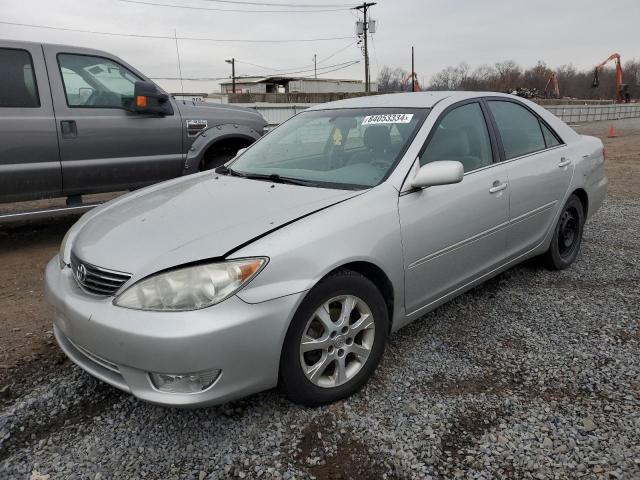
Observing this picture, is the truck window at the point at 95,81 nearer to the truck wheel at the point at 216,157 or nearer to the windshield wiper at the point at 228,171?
the truck wheel at the point at 216,157

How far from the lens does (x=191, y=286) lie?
207cm

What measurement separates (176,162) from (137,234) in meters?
3.43

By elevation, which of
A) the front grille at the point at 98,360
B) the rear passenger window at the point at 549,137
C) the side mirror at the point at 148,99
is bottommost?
the front grille at the point at 98,360

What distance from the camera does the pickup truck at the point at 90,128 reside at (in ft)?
15.5

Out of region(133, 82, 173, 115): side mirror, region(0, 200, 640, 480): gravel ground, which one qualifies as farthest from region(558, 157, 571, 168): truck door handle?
region(133, 82, 173, 115): side mirror

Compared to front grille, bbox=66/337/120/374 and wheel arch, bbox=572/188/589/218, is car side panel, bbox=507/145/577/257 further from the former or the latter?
front grille, bbox=66/337/120/374

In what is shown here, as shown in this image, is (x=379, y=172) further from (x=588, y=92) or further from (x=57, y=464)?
(x=588, y=92)

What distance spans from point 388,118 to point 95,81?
3.50 metres

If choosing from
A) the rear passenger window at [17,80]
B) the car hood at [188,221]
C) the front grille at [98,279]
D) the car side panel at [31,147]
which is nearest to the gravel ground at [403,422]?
the front grille at [98,279]

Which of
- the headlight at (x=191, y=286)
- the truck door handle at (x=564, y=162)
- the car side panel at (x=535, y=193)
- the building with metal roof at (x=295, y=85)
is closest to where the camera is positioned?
the headlight at (x=191, y=286)

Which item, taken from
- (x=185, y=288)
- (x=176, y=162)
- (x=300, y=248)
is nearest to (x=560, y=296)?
(x=300, y=248)

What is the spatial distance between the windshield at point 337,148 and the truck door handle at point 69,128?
2.26m

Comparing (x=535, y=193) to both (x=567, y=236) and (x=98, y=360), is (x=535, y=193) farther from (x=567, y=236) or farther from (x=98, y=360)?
(x=98, y=360)

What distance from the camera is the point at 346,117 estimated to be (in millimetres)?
3469
